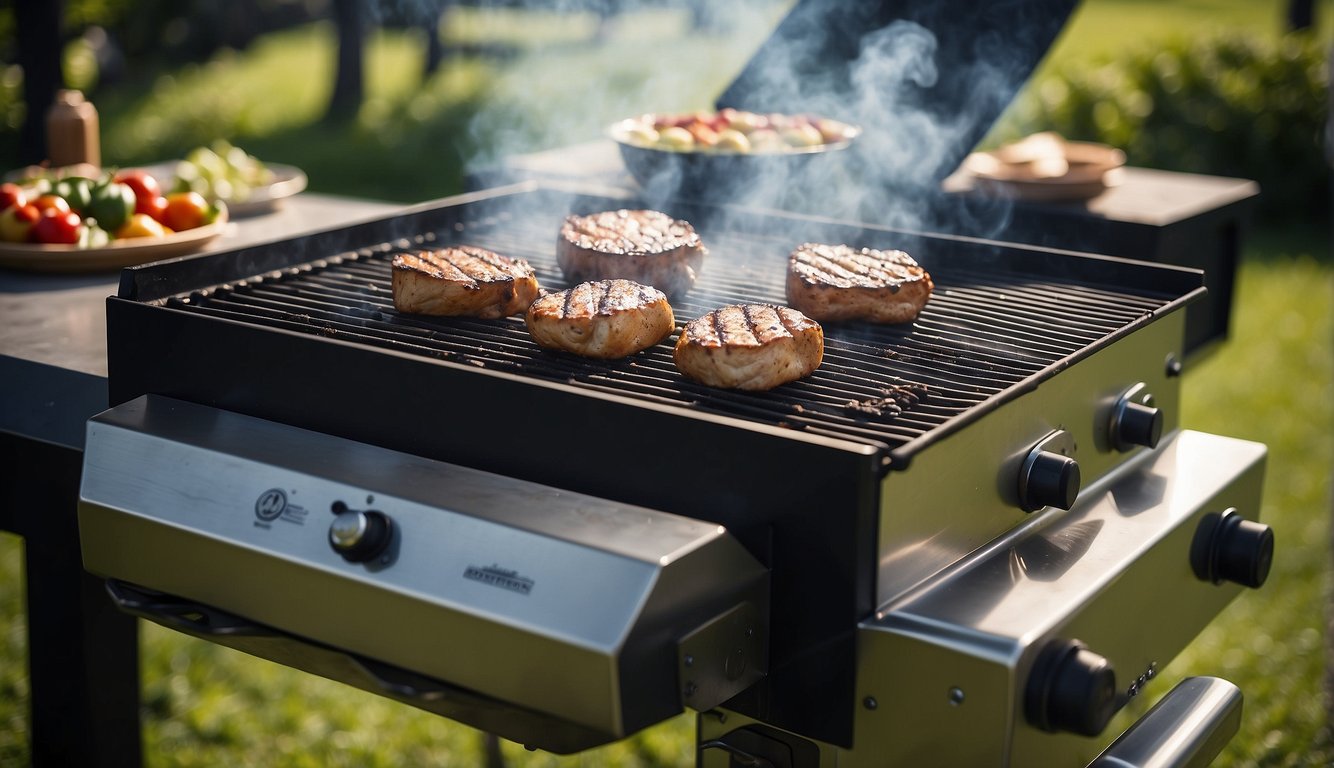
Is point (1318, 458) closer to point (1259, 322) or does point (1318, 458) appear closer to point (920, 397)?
point (1259, 322)

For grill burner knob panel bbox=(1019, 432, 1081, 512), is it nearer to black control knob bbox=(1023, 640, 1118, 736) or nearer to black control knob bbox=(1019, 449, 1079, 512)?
black control knob bbox=(1019, 449, 1079, 512)

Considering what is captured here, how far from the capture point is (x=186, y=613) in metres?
2.15

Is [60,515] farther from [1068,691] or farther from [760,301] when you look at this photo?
[1068,691]

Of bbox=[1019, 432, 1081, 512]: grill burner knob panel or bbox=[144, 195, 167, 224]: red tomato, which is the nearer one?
bbox=[1019, 432, 1081, 512]: grill burner knob panel

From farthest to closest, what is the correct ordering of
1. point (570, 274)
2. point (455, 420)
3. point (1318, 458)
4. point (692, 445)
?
point (1318, 458) < point (570, 274) < point (455, 420) < point (692, 445)

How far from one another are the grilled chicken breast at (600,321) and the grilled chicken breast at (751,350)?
0.14m

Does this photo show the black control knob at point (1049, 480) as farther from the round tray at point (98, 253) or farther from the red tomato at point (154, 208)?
the red tomato at point (154, 208)

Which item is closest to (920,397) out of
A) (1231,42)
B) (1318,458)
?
(1318,458)

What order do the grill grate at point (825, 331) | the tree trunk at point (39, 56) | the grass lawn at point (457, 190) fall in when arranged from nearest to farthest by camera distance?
1. the grill grate at point (825, 331)
2. the grass lawn at point (457, 190)
3. the tree trunk at point (39, 56)

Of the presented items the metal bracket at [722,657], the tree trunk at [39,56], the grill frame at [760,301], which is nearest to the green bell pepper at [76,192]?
the grill frame at [760,301]

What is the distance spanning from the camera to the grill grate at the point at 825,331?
83.0 inches

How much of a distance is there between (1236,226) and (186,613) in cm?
337

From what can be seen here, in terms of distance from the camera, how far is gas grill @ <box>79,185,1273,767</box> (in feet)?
5.85

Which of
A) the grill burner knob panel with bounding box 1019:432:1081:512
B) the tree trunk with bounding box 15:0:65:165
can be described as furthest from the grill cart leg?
the tree trunk with bounding box 15:0:65:165
